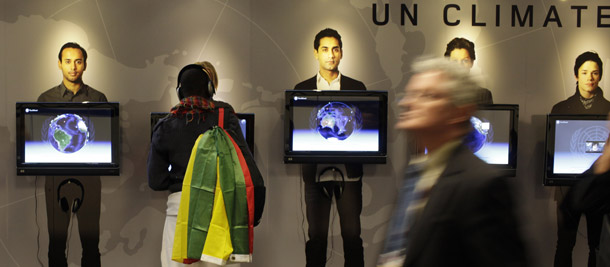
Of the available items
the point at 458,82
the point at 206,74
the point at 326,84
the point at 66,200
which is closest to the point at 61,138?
the point at 66,200

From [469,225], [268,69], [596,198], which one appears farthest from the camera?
[268,69]

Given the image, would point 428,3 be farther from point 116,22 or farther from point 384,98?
point 116,22

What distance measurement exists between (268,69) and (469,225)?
3.74 m

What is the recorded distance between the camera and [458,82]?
5.39 feet

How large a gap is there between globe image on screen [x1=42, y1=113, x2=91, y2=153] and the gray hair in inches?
152

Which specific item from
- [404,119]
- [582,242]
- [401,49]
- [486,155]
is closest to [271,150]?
[401,49]

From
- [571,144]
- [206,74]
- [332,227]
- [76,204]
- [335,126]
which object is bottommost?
[332,227]

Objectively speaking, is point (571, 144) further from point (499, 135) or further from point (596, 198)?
point (596, 198)

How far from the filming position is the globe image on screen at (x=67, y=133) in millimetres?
4777

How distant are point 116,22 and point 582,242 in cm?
472

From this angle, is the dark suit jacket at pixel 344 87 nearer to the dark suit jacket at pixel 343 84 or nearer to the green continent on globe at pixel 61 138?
the dark suit jacket at pixel 343 84

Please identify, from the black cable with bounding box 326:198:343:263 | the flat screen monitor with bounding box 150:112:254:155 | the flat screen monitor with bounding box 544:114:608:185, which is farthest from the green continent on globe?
the flat screen monitor with bounding box 544:114:608:185

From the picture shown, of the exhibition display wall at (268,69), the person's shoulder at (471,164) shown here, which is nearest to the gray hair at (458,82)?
the person's shoulder at (471,164)

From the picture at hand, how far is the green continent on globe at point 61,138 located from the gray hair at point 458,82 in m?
3.92
